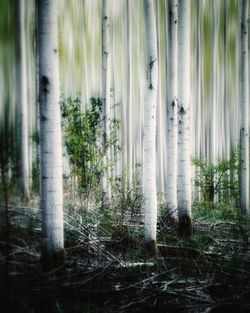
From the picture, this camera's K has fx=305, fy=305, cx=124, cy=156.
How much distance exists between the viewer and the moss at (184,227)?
5.30 meters

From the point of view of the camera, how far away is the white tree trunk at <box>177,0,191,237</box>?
5.40m

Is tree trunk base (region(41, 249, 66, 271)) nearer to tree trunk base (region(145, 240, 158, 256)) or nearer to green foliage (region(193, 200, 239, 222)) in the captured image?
tree trunk base (region(145, 240, 158, 256))

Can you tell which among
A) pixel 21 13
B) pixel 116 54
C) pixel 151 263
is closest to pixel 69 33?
pixel 116 54

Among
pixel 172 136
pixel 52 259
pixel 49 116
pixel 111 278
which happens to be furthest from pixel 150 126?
pixel 52 259

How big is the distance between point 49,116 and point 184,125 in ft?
9.22

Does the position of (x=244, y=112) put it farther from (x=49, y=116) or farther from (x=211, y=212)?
(x=49, y=116)

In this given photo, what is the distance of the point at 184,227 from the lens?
5.36m

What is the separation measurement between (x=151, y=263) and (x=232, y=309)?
47.4 inches

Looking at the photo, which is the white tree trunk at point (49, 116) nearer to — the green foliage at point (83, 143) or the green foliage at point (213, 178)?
the green foliage at point (83, 143)

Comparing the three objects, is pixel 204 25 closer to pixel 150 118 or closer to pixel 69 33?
pixel 69 33

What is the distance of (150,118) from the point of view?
4438mm

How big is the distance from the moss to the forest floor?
970mm

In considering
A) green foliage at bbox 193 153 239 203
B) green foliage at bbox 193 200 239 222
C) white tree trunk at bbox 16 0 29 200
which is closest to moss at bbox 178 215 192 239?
green foliage at bbox 193 200 239 222

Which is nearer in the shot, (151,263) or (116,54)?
(151,263)
